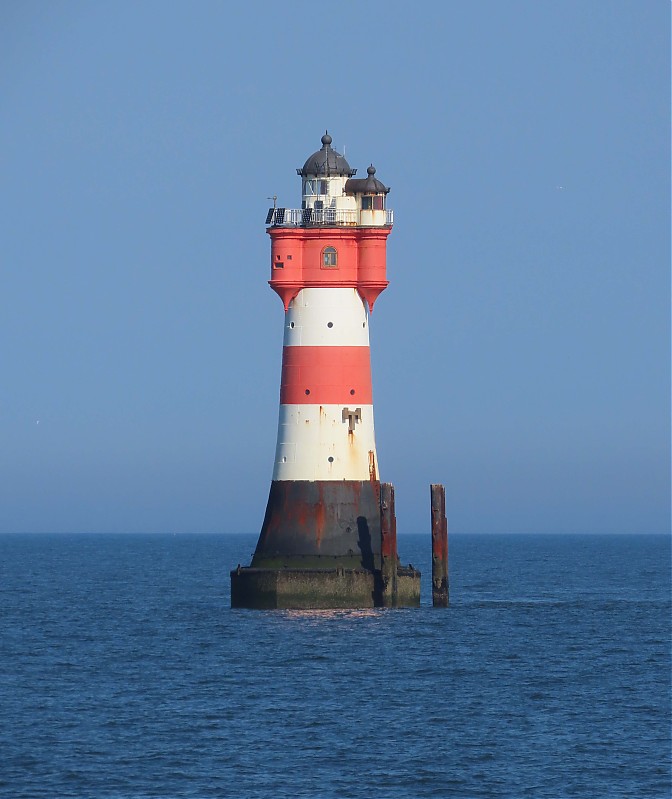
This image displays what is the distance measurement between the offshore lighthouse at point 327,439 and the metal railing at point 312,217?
1.1 inches

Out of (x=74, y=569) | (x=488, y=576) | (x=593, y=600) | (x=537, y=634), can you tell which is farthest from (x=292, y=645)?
(x=74, y=569)

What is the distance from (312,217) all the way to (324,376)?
4.76 metres

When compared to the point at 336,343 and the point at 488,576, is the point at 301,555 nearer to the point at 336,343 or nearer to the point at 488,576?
the point at 336,343

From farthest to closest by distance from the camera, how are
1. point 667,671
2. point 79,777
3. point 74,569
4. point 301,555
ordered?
point 74,569
point 301,555
point 667,671
point 79,777

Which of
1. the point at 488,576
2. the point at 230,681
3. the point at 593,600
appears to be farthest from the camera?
the point at 488,576

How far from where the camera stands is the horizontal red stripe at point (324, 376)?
54.5 m

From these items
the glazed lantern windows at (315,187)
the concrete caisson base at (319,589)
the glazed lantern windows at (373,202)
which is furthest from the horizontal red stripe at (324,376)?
the concrete caisson base at (319,589)

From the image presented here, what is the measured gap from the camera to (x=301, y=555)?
5422cm

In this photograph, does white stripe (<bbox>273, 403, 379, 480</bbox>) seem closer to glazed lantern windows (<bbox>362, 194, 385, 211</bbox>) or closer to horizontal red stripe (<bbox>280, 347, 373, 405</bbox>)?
horizontal red stripe (<bbox>280, 347, 373, 405</bbox>)

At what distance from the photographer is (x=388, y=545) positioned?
53500mm

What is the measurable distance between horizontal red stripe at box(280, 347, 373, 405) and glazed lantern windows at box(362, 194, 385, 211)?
4.23 meters

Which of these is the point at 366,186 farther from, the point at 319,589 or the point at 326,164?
the point at 319,589

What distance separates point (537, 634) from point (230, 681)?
14.0 m

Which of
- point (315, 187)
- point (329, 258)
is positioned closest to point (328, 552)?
point (329, 258)
